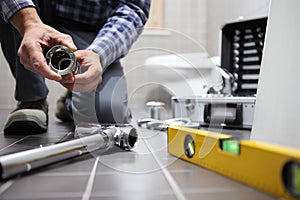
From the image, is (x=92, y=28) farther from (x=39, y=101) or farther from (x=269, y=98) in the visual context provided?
(x=269, y=98)

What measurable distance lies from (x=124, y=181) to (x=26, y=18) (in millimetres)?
444

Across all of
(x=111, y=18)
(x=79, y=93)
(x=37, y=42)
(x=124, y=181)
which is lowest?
(x=124, y=181)

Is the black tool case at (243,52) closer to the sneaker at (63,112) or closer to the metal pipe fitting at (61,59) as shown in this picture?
the sneaker at (63,112)

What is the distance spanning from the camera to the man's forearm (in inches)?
30.0

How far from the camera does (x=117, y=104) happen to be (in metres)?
1.10

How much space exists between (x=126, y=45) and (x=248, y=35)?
1.94 feet

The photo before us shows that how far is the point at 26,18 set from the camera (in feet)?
2.52

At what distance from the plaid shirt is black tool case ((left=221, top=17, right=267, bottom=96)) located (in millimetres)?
472

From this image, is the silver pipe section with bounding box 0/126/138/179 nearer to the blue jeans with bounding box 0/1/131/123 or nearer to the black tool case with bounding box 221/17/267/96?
the blue jeans with bounding box 0/1/131/123

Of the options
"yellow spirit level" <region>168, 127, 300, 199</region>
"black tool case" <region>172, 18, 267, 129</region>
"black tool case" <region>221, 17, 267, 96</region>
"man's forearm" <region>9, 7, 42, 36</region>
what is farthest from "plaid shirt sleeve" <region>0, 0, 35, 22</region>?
"black tool case" <region>221, 17, 267, 96</region>

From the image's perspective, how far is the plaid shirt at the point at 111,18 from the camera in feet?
3.37

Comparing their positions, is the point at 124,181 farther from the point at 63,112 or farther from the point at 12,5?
the point at 63,112

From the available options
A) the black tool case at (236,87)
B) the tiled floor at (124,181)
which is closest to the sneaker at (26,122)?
the tiled floor at (124,181)

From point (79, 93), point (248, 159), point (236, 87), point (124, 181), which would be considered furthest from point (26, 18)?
point (236, 87)
